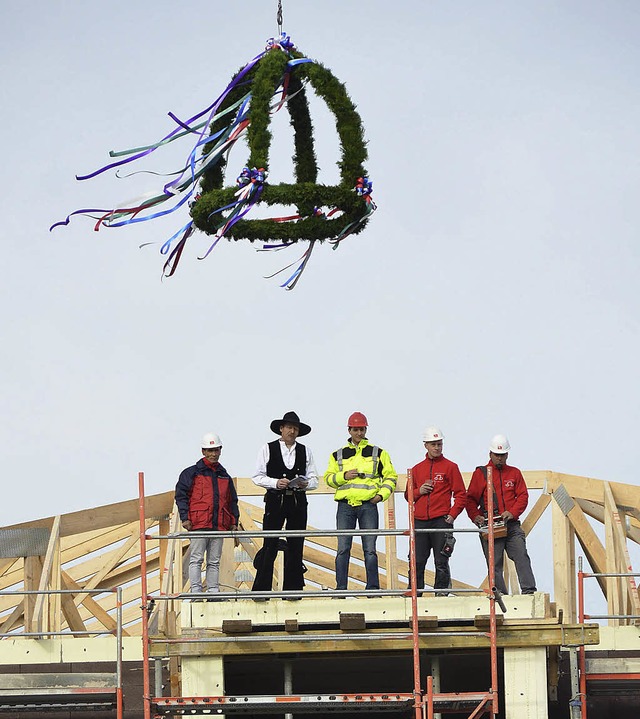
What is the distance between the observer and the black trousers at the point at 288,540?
45.1ft

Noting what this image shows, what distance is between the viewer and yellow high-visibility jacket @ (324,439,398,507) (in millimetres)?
14008

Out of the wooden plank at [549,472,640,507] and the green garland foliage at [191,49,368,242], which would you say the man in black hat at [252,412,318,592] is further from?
→ the wooden plank at [549,472,640,507]

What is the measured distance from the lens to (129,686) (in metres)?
14.8

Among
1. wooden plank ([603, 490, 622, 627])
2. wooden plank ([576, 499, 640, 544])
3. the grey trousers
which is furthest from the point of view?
wooden plank ([576, 499, 640, 544])

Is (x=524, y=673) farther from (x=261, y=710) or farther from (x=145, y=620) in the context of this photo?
(x=145, y=620)

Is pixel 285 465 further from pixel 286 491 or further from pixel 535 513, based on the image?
pixel 535 513

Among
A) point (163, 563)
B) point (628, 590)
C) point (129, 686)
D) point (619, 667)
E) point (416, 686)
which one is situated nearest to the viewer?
point (416, 686)

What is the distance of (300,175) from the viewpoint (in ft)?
43.8

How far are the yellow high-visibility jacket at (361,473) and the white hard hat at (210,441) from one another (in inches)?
40.4

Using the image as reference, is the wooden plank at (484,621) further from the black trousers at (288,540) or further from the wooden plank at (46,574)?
the wooden plank at (46,574)

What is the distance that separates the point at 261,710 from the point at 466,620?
6.19ft

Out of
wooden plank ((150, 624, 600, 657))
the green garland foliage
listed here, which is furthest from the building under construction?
the green garland foliage

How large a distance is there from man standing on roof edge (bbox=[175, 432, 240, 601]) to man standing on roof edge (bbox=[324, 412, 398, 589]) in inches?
38.5

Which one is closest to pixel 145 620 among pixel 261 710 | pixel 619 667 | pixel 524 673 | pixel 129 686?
pixel 261 710
